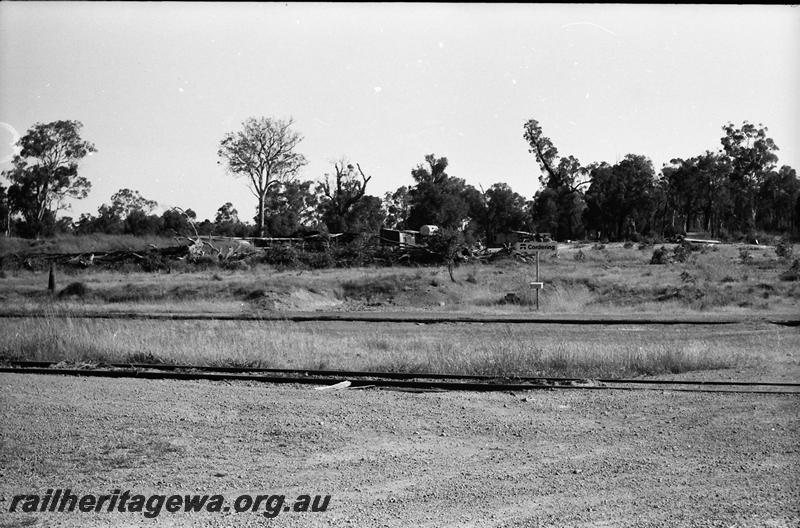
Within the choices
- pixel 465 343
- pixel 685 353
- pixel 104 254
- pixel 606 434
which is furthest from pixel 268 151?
pixel 606 434

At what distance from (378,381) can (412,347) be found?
181 inches

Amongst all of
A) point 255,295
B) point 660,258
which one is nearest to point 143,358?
point 255,295

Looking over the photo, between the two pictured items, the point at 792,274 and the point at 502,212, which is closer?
the point at 792,274

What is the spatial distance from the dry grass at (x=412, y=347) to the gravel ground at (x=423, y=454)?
255 centimetres

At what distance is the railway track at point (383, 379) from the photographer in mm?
11305

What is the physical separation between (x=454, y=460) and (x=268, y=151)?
188 feet

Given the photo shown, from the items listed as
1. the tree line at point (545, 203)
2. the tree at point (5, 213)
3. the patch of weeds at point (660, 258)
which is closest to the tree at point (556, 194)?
the tree line at point (545, 203)

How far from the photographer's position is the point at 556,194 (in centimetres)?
7631

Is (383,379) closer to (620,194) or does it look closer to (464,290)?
(464,290)

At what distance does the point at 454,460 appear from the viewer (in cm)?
775

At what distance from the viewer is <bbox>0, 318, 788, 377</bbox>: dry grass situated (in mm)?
13430

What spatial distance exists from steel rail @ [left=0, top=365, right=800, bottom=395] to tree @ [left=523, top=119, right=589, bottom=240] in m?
63.3

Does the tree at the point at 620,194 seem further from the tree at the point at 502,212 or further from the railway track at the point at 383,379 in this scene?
the railway track at the point at 383,379

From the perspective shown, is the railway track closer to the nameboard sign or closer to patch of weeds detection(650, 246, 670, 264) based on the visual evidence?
the nameboard sign
